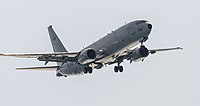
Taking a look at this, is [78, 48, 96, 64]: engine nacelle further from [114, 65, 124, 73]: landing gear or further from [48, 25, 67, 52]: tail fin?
[48, 25, 67, 52]: tail fin

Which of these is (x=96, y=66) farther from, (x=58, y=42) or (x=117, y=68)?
(x=58, y=42)

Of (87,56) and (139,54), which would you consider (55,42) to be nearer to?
(87,56)

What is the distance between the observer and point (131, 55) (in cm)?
8262

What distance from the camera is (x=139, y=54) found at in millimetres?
81688

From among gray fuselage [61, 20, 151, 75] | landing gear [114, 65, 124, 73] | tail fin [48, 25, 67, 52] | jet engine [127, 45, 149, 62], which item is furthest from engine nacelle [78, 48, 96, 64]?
tail fin [48, 25, 67, 52]

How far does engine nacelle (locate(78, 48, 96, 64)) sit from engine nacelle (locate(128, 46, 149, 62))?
4695 millimetres

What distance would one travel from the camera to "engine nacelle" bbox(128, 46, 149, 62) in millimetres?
81312

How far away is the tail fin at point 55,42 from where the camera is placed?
96.6 metres

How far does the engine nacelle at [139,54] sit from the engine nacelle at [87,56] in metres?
4.69

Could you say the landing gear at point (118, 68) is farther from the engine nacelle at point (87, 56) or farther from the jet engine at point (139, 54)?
the engine nacelle at point (87, 56)

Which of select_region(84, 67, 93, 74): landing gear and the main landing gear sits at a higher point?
the main landing gear

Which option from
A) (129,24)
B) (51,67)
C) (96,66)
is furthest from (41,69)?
(129,24)

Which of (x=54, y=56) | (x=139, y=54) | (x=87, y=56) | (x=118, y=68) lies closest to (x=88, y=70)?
(x=87, y=56)

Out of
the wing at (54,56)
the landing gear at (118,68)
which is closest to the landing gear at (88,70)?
the wing at (54,56)
